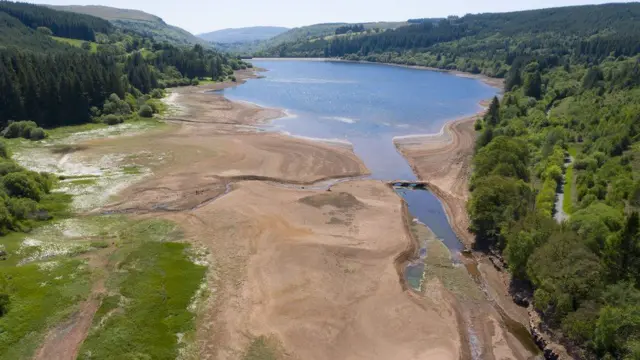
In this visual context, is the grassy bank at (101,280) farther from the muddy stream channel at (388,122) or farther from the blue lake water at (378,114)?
the blue lake water at (378,114)

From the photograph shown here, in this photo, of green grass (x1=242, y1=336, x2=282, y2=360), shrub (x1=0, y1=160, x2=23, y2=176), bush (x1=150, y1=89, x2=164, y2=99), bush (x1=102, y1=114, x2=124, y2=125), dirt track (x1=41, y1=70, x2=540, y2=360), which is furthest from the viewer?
bush (x1=150, y1=89, x2=164, y2=99)

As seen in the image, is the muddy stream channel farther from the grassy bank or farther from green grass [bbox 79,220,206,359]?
the grassy bank

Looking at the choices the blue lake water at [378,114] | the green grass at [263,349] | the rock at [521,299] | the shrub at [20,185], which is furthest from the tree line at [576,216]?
the shrub at [20,185]

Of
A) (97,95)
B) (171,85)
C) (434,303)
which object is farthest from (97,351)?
(171,85)

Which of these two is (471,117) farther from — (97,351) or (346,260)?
(97,351)

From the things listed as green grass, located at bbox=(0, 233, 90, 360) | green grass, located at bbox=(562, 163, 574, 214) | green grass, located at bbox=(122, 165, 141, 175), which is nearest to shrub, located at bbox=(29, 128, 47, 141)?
green grass, located at bbox=(122, 165, 141, 175)

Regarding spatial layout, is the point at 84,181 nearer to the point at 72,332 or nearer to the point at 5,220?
the point at 5,220
